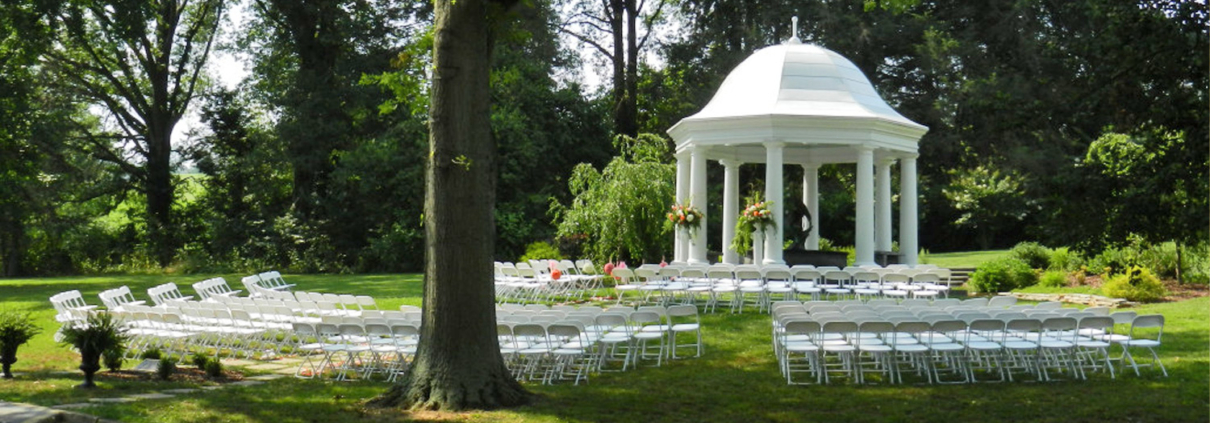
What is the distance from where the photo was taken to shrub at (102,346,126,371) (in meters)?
11.4

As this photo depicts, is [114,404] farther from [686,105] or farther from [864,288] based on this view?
[686,105]

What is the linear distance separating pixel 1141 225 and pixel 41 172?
35.0m

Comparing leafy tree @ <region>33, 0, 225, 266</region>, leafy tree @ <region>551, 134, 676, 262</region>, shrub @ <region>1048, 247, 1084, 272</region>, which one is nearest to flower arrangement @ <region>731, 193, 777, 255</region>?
leafy tree @ <region>551, 134, 676, 262</region>

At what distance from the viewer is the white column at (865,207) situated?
2183cm

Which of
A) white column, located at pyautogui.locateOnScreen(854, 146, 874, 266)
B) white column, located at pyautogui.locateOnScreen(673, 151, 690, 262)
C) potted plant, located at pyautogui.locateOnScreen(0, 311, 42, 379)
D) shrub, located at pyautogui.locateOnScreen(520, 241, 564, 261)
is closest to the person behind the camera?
potted plant, located at pyautogui.locateOnScreen(0, 311, 42, 379)

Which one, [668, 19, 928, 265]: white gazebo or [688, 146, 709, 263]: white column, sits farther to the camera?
[688, 146, 709, 263]: white column

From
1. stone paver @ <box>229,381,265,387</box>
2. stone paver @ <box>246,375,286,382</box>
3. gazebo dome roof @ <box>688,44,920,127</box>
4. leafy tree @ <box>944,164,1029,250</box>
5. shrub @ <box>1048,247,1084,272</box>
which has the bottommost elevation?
stone paver @ <box>246,375,286,382</box>

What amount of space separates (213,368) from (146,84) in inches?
1309

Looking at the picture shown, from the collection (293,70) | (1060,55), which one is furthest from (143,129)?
(1060,55)

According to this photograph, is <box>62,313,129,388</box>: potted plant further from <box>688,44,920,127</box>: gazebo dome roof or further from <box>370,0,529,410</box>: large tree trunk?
<box>688,44,920,127</box>: gazebo dome roof

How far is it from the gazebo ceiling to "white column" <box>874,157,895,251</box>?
3.06 feet

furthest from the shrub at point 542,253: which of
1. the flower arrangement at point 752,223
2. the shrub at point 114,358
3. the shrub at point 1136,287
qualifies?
the shrub at point 114,358

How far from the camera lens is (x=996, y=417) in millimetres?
8469

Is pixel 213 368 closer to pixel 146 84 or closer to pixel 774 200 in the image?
pixel 774 200
